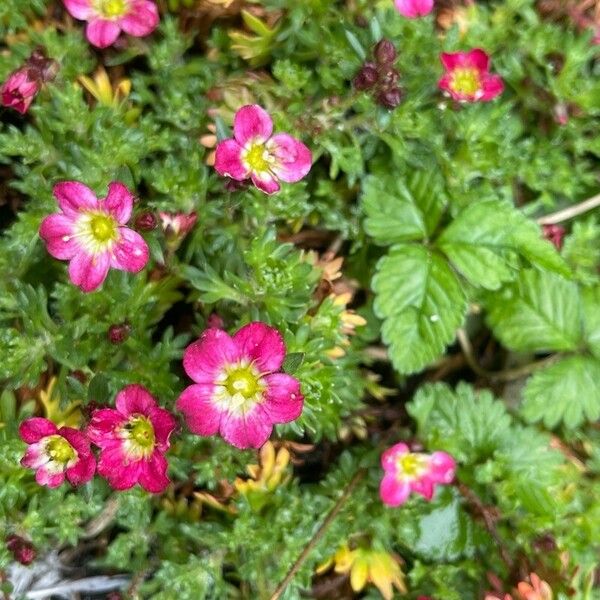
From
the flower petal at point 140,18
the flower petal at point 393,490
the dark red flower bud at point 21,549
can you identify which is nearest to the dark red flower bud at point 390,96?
the flower petal at point 140,18

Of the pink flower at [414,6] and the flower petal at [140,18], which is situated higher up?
the pink flower at [414,6]

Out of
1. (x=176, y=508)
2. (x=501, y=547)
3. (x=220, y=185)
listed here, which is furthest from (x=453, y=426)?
(x=220, y=185)

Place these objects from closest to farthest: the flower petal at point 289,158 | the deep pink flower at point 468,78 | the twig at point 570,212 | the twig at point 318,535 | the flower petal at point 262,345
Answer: the flower petal at point 262,345 < the flower petal at point 289,158 < the twig at point 318,535 < the deep pink flower at point 468,78 < the twig at point 570,212

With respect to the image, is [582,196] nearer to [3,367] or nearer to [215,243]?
[215,243]

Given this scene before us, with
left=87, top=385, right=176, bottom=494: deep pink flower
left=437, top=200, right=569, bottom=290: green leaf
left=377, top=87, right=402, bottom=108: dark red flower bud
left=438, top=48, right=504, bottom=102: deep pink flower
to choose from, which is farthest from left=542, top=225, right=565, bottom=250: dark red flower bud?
left=87, top=385, right=176, bottom=494: deep pink flower

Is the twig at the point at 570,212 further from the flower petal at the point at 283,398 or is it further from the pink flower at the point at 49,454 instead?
the pink flower at the point at 49,454

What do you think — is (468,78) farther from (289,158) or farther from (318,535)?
(318,535)

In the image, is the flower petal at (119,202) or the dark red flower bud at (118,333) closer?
the flower petal at (119,202)
